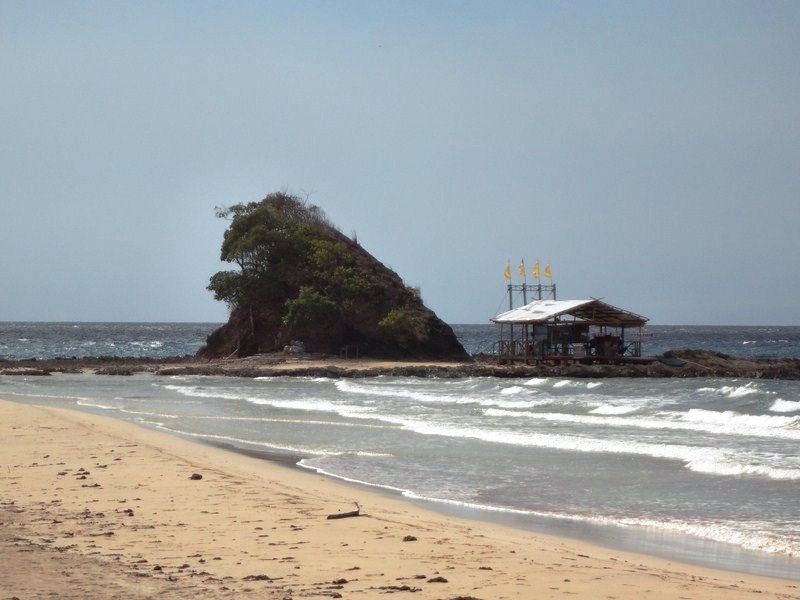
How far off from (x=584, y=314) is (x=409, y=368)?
8.99 meters

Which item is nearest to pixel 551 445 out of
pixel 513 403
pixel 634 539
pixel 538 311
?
pixel 634 539

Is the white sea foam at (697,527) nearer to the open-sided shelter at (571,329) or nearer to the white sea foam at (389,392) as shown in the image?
the white sea foam at (389,392)

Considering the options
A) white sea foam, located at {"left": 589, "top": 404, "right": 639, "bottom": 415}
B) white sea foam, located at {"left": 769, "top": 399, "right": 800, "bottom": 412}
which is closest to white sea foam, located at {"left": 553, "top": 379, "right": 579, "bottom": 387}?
white sea foam, located at {"left": 589, "top": 404, "right": 639, "bottom": 415}

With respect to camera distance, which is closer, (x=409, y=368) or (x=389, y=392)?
(x=389, y=392)

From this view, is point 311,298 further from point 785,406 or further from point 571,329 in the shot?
point 785,406

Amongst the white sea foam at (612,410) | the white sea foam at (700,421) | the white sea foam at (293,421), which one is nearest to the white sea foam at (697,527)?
the white sea foam at (700,421)

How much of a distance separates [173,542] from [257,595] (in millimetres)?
2337

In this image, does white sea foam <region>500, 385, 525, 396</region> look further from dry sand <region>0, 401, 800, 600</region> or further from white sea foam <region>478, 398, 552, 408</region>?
dry sand <region>0, 401, 800, 600</region>

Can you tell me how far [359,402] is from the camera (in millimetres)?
33000

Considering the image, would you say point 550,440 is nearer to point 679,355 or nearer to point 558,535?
point 558,535

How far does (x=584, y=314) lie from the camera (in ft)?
162

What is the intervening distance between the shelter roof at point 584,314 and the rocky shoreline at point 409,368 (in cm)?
216

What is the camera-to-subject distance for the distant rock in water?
183 feet

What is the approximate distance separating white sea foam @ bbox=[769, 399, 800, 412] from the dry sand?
59.8ft
